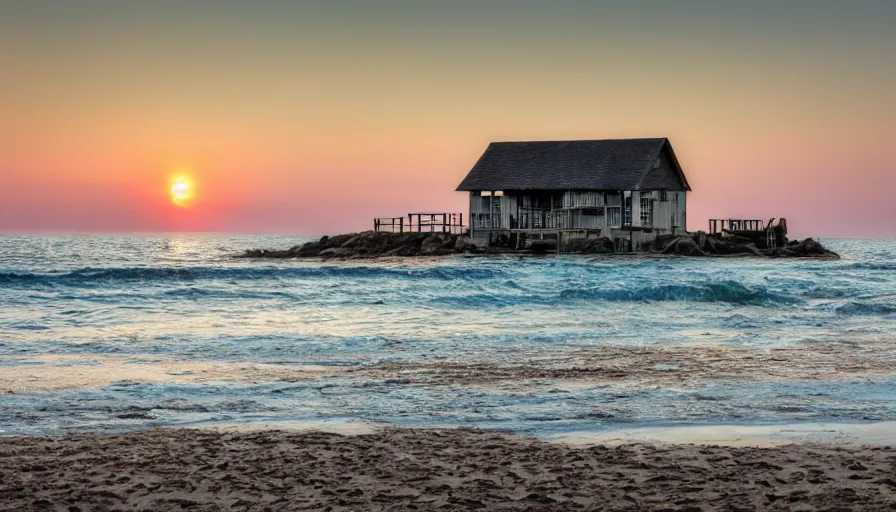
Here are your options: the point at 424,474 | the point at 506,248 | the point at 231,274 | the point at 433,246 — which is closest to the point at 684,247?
the point at 506,248

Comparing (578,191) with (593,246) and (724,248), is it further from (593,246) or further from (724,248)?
(724,248)

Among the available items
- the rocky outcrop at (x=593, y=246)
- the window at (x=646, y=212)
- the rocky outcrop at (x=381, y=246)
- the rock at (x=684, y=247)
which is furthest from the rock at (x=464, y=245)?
the rock at (x=684, y=247)

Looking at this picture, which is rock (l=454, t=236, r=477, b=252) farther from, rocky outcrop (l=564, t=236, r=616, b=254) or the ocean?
the ocean

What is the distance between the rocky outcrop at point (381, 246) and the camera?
58500 mm

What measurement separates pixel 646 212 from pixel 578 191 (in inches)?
185

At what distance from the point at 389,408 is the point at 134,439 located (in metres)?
2.67

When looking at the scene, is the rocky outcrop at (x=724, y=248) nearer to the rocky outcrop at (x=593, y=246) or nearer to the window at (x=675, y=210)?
the window at (x=675, y=210)

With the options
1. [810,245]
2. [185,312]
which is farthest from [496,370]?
[810,245]

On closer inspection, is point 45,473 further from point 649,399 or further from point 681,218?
point 681,218

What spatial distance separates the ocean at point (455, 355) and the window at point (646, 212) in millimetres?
25023

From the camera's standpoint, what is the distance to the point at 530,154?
58.5 meters

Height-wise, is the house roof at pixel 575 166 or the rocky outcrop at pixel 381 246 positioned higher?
the house roof at pixel 575 166

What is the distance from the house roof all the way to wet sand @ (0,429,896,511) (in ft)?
157

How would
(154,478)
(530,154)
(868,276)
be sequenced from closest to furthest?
(154,478) → (868,276) → (530,154)
